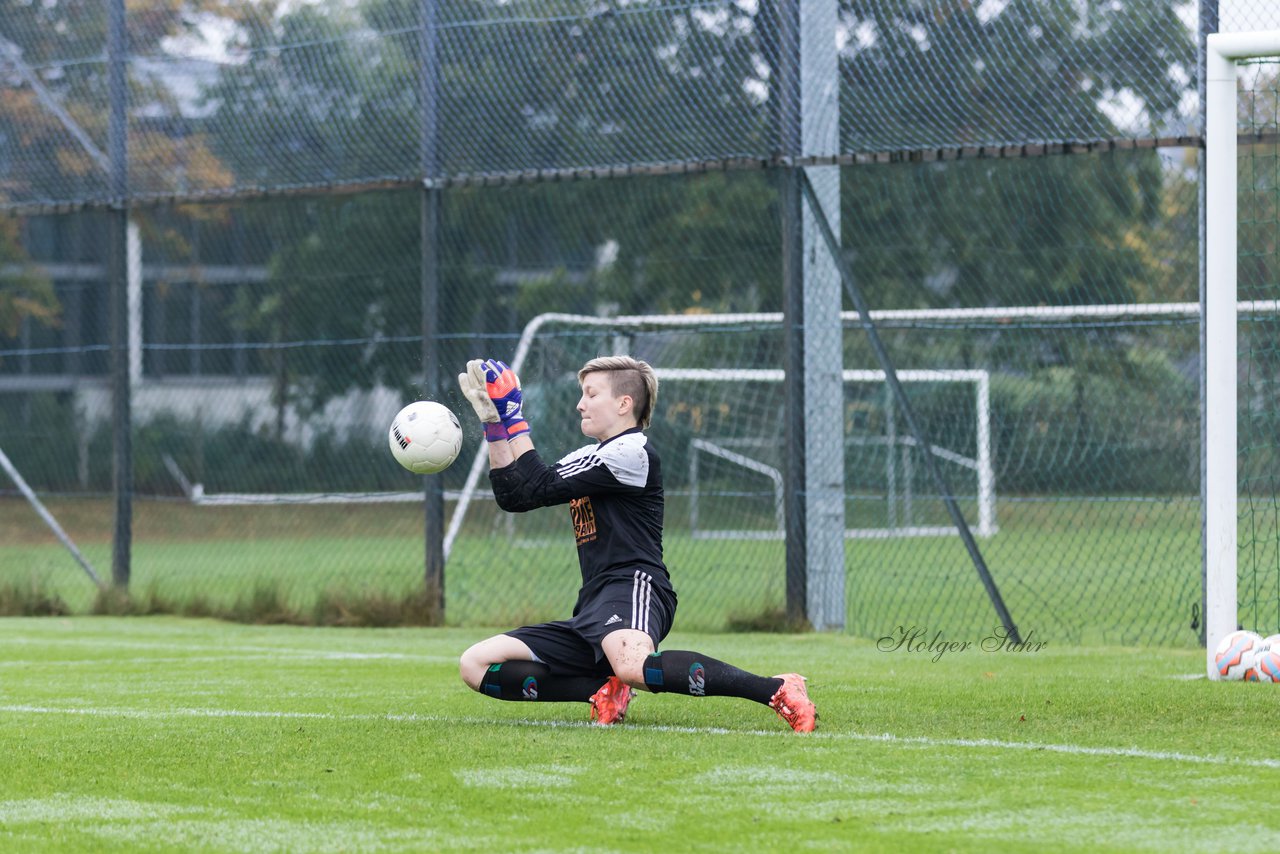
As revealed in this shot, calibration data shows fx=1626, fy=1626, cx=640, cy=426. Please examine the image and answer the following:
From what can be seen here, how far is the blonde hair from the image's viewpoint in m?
6.09

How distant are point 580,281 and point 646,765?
12.4 m

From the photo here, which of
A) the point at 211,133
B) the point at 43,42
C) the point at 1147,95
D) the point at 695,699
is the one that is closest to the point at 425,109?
the point at 211,133

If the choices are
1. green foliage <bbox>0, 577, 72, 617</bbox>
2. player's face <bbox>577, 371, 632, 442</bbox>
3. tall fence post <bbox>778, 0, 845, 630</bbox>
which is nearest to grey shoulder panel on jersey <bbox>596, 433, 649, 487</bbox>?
player's face <bbox>577, 371, 632, 442</bbox>

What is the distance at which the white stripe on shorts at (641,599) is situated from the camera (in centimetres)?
580

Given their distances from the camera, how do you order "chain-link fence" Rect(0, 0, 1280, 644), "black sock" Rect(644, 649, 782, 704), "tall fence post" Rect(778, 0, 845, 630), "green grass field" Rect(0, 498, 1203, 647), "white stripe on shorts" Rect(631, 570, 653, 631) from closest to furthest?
"black sock" Rect(644, 649, 782, 704)
"white stripe on shorts" Rect(631, 570, 653, 631)
"tall fence post" Rect(778, 0, 845, 630)
"chain-link fence" Rect(0, 0, 1280, 644)
"green grass field" Rect(0, 498, 1203, 647)

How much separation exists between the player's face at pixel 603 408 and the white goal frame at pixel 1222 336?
2755mm

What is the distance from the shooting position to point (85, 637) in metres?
10.2

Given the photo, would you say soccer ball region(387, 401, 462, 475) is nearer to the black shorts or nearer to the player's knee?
the black shorts

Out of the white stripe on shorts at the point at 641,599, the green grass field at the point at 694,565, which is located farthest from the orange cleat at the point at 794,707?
the green grass field at the point at 694,565

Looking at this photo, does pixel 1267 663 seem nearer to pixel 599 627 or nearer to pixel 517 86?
pixel 599 627

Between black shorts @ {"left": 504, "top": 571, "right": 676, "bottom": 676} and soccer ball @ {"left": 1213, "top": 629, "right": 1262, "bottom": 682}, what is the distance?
259 cm

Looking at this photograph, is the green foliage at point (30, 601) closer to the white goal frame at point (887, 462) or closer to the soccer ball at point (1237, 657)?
the white goal frame at point (887, 462)

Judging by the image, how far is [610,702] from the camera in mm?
5895

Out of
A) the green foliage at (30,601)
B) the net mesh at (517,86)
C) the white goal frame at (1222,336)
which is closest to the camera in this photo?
the white goal frame at (1222,336)
